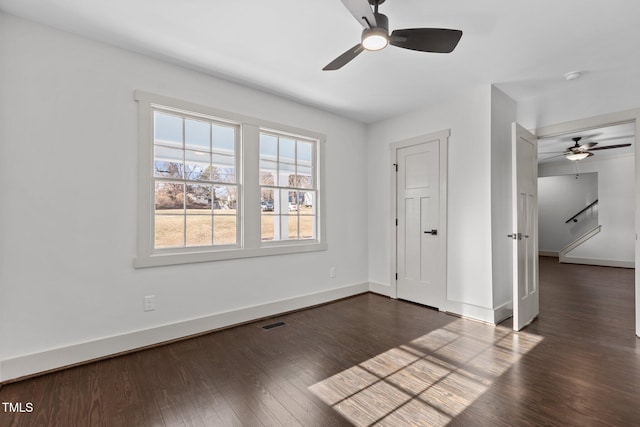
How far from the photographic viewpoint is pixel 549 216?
8.91 metres

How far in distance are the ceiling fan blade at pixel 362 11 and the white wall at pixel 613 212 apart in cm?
844

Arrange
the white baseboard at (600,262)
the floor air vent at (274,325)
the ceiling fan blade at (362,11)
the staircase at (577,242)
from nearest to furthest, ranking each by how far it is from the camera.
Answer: the ceiling fan blade at (362,11) < the floor air vent at (274,325) < the white baseboard at (600,262) < the staircase at (577,242)

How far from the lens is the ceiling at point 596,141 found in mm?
5172

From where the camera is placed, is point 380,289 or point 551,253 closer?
point 380,289

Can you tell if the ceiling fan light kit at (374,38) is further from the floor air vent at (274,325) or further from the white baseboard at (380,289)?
the white baseboard at (380,289)

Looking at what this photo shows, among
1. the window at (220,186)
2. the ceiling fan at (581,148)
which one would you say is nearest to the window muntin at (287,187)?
the window at (220,186)

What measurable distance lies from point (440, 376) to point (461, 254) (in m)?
1.78

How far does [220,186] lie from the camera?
3387 mm

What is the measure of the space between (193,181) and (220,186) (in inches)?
12.2

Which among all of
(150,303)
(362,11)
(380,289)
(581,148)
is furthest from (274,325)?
(581,148)

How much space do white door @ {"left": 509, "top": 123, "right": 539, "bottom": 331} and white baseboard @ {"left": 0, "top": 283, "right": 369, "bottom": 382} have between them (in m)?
2.48

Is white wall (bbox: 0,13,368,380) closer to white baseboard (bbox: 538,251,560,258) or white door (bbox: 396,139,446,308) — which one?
white door (bbox: 396,139,446,308)

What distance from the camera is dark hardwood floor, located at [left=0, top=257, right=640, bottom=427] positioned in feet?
6.02

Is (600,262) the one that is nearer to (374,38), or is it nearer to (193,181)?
(374,38)
